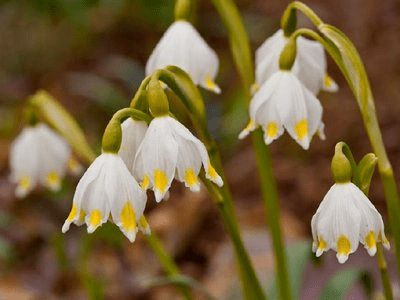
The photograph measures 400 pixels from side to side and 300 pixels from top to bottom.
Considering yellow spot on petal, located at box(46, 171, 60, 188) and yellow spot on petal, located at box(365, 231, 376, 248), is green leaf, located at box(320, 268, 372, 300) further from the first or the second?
yellow spot on petal, located at box(46, 171, 60, 188)

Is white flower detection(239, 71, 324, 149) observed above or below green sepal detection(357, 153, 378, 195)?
above

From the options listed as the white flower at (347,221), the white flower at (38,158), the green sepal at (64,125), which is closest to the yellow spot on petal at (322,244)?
the white flower at (347,221)

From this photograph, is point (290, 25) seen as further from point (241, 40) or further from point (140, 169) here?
point (140, 169)

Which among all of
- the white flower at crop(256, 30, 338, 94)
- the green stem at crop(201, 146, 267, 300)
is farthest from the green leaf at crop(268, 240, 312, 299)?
the white flower at crop(256, 30, 338, 94)

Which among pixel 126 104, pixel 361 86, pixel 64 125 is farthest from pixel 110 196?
pixel 126 104

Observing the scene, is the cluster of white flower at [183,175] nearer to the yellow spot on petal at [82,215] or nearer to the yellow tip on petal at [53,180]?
the yellow spot on petal at [82,215]

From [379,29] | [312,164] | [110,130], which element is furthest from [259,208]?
[110,130]

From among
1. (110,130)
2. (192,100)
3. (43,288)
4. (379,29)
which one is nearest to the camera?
(110,130)
